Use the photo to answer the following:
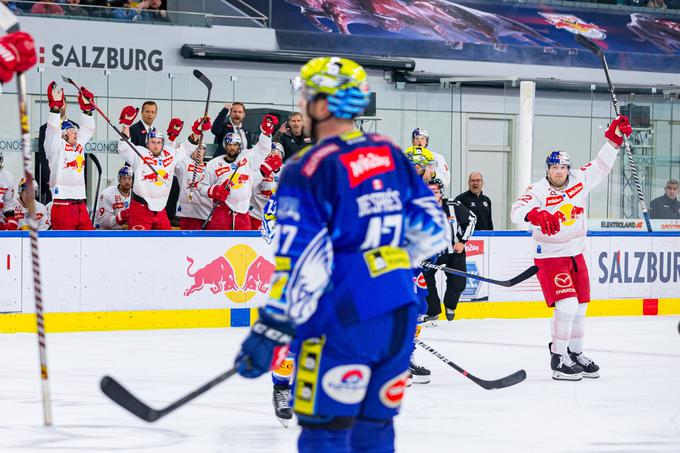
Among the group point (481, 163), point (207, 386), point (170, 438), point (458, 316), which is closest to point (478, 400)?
point (170, 438)

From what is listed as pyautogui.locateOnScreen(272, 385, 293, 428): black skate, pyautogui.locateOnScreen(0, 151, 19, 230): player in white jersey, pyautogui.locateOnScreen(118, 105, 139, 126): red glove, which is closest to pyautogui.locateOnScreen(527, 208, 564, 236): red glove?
pyautogui.locateOnScreen(272, 385, 293, 428): black skate

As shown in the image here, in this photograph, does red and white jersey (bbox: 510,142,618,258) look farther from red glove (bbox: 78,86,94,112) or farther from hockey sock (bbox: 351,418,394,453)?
hockey sock (bbox: 351,418,394,453)

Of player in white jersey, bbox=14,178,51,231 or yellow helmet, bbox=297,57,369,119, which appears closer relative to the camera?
yellow helmet, bbox=297,57,369,119

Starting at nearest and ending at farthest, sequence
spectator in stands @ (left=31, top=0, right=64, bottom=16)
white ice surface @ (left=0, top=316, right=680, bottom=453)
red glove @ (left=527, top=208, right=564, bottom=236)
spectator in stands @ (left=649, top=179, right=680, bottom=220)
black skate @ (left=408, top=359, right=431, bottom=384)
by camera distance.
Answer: white ice surface @ (left=0, top=316, right=680, bottom=453) → black skate @ (left=408, top=359, right=431, bottom=384) → red glove @ (left=527, top=208, right=564, bottom=236) → spectator in stands @ (left=649, top=179, right=680, bottom=220) → spectator in stands @ (left=31, top=0, right=64, bottom=16)

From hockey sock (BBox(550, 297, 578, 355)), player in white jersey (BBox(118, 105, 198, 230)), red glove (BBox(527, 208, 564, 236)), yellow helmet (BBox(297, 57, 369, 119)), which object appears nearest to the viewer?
yellow helmet (BBox(297, 57, 369, 119))

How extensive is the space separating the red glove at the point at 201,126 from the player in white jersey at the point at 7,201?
1642mm

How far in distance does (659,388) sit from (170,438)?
3.00 meters

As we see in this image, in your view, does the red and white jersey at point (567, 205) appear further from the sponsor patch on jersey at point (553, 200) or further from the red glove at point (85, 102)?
the red glove at point (85, 102)

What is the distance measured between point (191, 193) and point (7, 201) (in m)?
1.59

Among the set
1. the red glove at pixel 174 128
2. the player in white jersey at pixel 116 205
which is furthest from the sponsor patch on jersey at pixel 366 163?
the red glove at pixel 174 128

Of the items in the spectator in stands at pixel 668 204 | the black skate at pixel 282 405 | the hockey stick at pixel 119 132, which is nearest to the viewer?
the black skate at pixel 282 405

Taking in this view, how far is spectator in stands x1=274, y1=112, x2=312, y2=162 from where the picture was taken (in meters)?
10.5

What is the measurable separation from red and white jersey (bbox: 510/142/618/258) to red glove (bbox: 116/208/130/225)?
3.86 m

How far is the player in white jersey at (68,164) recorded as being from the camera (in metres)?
9.47
